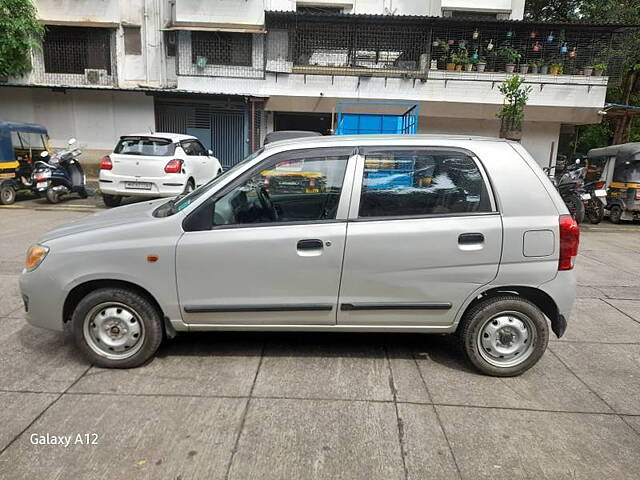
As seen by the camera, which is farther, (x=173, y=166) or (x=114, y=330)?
(x=173, y=166)

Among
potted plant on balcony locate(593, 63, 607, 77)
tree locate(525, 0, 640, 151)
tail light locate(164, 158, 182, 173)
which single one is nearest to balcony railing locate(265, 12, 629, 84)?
potted plant on balcony locate(593, 63, 607, 77)

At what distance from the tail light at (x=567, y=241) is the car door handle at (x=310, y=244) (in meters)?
1.74

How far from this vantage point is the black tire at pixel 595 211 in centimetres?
1148

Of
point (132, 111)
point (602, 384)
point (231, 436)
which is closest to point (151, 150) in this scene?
point (132, 111)

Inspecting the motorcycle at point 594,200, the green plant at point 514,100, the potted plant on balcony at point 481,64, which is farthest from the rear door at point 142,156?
the potted plant on balcony at point 481,64

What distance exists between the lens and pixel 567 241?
323 centimetres

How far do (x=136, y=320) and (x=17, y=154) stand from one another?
37.5 ft

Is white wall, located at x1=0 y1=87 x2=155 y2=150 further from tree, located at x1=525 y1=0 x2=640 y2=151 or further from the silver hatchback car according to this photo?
tree, located at x1=525 y1=0 x2=640 y2=151

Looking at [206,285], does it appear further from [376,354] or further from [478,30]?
[478,30]

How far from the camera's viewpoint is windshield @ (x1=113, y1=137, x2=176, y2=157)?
9.73 meters

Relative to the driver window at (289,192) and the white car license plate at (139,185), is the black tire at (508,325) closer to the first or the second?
the driver window at (289,192)

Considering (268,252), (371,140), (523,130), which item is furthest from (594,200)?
(268,252)

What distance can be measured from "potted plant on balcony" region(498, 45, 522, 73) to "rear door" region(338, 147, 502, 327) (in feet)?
44.9

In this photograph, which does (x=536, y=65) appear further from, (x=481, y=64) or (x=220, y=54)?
(x=220, y=54)
